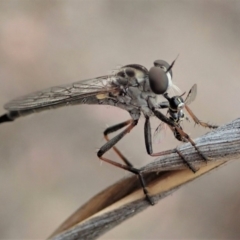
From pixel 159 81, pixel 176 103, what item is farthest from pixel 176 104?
pixel 159 81

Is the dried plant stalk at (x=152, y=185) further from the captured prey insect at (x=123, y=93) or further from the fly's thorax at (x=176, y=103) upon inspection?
the captured prey insect at (x=123, y=93)

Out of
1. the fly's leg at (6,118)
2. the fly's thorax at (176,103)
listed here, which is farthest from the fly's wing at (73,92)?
the fly's thorax at (176,103)

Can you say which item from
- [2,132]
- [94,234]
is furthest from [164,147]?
[94,234]

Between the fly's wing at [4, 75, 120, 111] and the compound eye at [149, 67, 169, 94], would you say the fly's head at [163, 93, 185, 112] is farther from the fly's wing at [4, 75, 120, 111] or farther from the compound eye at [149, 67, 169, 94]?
the fly's wing at [4, 75, 120, 111]

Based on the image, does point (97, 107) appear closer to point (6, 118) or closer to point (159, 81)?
point (6, 118)

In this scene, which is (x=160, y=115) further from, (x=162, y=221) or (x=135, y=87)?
(x=162, y=221)

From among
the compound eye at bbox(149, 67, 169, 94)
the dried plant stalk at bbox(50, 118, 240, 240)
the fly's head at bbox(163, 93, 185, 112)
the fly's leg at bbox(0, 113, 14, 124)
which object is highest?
the fly's leg at bbox(0, 113, 14, 124)

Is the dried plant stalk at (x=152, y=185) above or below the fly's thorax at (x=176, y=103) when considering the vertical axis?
below

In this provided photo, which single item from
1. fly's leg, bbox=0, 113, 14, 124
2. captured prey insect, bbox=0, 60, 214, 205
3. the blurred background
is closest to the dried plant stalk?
captured prey insect, bbox=0, 60, 214, 205
